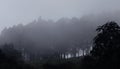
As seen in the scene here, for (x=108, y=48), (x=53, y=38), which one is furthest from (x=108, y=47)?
(x=53, y=38)

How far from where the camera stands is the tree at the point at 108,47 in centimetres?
2428

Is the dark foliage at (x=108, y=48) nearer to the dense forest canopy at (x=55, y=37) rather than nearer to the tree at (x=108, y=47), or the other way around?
the tree at (x=108, y=47)

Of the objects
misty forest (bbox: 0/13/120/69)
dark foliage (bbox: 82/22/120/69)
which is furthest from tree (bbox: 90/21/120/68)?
misty forest (bbox: 0/13/120/69)

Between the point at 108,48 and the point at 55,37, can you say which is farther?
the point at 55,37

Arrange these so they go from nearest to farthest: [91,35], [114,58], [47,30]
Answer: [114,58], [91,35], [47,30]

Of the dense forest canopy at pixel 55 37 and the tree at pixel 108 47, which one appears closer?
the tree at pixel 108 47

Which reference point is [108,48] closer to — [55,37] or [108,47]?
[108,47]

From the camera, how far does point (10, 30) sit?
67688 mm

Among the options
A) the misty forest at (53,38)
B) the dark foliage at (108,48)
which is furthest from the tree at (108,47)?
the misty forest at (53,38)

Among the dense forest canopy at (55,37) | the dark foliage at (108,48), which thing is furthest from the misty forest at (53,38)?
the dark foliage at (108,48)

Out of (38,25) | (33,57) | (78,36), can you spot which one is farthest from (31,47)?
(78,36)

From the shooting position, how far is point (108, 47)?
24.6 meters

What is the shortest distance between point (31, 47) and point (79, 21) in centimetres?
1362

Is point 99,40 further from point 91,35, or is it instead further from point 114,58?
point 91,35
